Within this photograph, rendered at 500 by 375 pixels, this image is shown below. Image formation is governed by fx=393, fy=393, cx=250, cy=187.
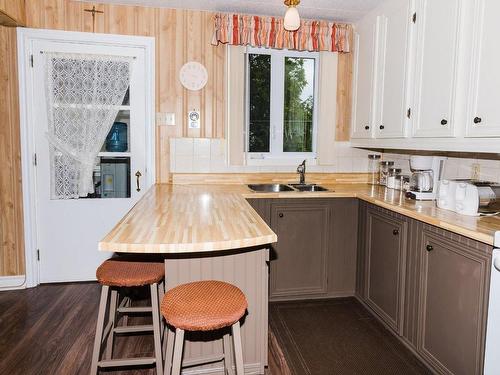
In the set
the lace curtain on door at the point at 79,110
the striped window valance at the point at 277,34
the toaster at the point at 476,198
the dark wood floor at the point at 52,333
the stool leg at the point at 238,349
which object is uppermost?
the striped window valance at the point at 277,34

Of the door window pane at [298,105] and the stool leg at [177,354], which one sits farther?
the door window pane at [298,105]

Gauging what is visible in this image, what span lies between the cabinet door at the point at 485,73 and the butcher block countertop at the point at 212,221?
49cm

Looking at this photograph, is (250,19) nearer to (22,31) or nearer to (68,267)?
(22,31)

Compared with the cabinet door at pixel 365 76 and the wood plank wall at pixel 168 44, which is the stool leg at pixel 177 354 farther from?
the cabinet door at pixel 365 76

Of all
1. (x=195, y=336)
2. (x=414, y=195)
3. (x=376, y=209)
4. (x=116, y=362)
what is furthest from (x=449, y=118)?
(x=116, y=362)

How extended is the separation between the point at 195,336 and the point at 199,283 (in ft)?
1.41

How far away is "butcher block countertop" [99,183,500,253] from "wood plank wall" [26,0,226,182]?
0.66 meters

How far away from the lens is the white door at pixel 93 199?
3305 mm

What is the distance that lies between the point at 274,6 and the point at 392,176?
67.0 inches

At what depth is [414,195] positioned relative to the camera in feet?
8.82

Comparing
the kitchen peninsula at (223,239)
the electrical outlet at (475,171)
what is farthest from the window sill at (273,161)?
the electrical outlet at (475,171)

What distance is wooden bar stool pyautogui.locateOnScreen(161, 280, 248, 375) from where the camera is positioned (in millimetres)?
1465

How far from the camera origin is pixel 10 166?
3213mm

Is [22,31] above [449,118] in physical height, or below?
above
